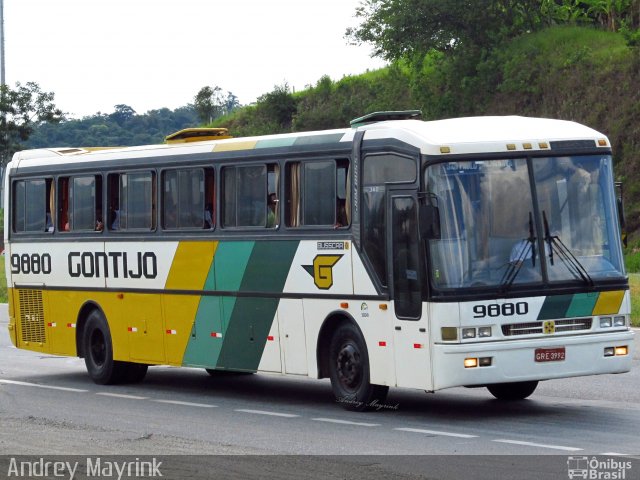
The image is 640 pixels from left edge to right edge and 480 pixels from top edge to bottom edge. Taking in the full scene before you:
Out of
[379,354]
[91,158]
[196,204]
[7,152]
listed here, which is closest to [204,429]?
[379,354]

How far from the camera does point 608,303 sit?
13953 millimetres

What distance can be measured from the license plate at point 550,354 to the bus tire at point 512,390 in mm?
1576

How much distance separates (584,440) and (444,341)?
1.92 metres

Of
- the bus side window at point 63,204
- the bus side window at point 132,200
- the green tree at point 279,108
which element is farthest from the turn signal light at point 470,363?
the green tree at point 279,108

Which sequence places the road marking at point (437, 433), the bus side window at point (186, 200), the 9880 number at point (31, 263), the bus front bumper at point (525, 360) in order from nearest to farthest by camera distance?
the road marking at point (437, 433)
the bus front bumper at point (525, 360)
the bus side window at point (186, 200)
the 9880 number at point (31, 263)

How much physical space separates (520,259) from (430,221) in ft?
3.28

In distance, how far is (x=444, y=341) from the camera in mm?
13383

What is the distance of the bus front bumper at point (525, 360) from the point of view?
43.7ft

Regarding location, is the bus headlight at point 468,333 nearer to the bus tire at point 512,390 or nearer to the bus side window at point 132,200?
the bus tire at point 512,390

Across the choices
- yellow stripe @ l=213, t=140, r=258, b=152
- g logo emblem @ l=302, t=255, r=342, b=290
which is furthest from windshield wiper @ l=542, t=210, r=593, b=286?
yellow stripe @ l=213, t=140, r=258, b=152

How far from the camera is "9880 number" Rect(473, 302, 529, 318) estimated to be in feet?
43.9

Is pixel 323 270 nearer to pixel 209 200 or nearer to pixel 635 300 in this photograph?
pixel 209 200

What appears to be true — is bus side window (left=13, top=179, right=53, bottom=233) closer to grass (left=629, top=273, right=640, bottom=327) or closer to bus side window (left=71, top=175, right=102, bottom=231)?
bus side window (left=71, top=175, right=102, bottom=231)

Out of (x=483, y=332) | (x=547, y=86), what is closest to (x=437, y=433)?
(x=483, y=332)
